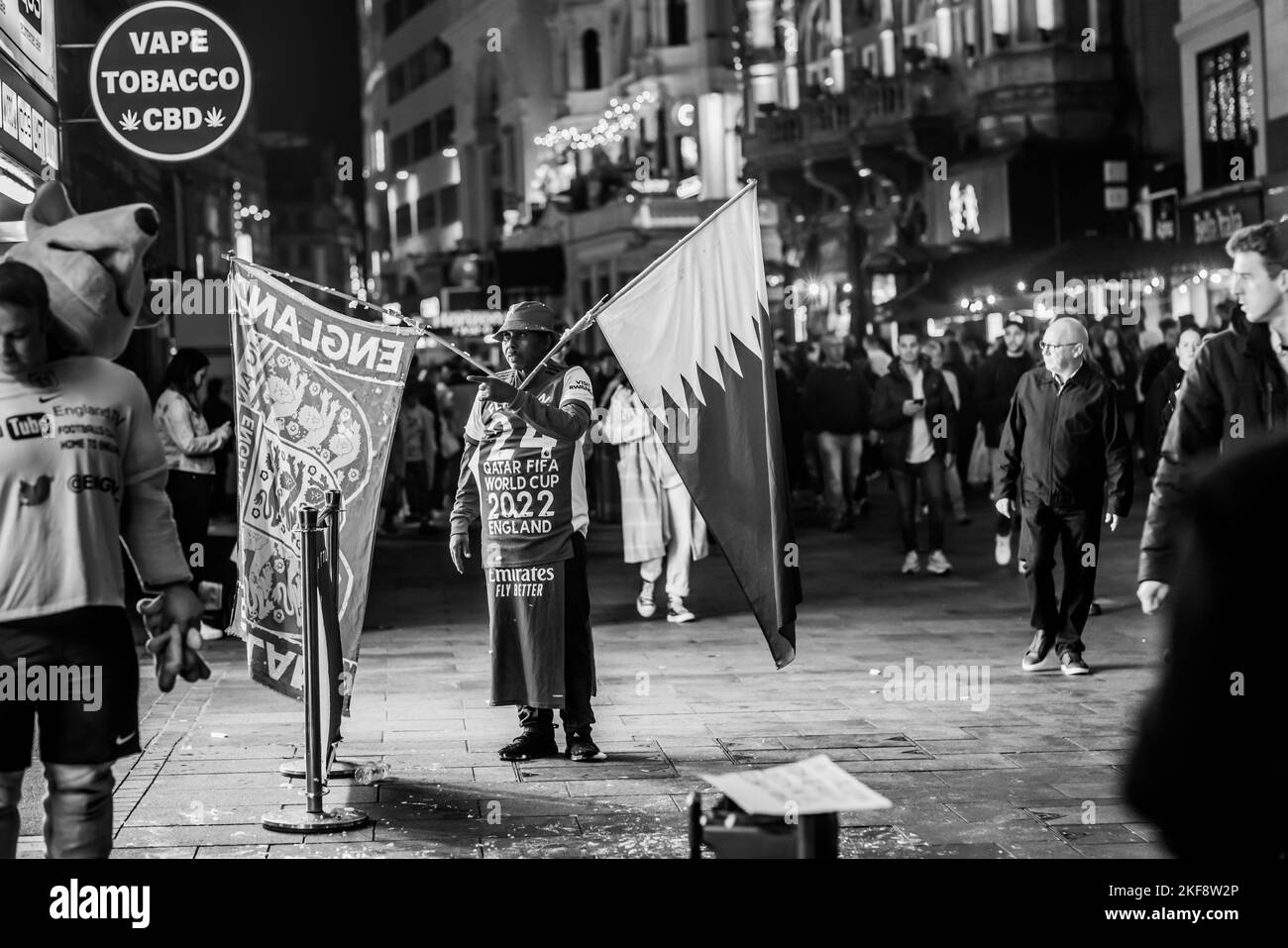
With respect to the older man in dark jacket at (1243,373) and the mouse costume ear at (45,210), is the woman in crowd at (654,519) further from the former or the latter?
the mouse costume ear at (45,210)

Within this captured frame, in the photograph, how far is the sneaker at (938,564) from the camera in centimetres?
1470

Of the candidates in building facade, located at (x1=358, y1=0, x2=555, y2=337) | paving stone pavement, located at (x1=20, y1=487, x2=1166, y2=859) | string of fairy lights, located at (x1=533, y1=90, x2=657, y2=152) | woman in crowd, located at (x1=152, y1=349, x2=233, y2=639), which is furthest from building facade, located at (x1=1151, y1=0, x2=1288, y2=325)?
building facade, located at (x1=358, y1=0, x2=555, y2=337)

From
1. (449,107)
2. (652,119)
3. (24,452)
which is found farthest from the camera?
(449,107)

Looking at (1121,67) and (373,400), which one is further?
(1121,67)

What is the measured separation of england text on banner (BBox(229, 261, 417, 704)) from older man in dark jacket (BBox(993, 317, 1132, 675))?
4156 millimetres

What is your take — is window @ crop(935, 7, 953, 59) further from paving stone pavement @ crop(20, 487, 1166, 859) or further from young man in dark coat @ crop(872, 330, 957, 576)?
paving stone pavement @ crop(20, 487, 1166, 859)

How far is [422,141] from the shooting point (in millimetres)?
87125

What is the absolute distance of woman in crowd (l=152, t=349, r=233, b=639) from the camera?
1165 cm

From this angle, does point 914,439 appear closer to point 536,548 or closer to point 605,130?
point 536,548

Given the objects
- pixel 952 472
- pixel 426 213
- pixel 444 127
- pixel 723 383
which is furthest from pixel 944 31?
pixel 426 213

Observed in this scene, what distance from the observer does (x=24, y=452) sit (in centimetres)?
468
